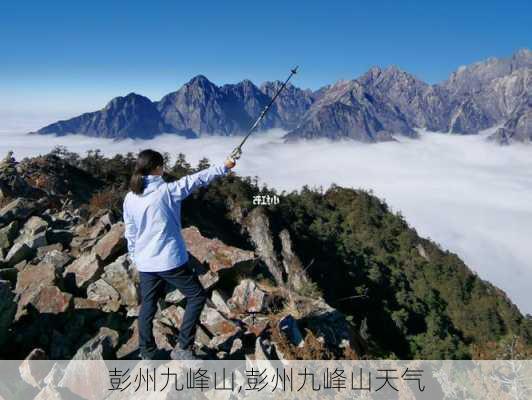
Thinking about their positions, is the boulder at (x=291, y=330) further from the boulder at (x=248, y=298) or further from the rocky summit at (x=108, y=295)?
the boulder at (x=248, y=298)

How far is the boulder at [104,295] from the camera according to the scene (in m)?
8.62

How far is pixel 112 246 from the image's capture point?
1002 cm

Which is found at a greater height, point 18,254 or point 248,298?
point 18,254

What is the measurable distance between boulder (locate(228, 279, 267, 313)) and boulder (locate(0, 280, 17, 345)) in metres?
3.83

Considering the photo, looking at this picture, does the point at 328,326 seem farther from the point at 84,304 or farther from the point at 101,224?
the point at 101,224

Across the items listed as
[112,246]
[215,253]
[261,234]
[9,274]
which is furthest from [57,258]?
[261,234]

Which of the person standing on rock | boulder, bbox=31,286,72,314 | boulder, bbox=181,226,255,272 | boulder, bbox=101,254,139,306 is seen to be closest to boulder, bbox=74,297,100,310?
boulder, bbox=31,286,72,314

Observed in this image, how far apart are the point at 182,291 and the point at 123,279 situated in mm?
3288

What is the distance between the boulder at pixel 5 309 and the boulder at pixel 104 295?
1.71 m

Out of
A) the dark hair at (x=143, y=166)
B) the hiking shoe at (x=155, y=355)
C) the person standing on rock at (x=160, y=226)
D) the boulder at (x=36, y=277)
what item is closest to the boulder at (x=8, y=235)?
the boulder at (x=36, y=277)

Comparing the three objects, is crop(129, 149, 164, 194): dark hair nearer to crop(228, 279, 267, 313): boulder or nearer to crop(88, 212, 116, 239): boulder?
crop(228, 279, 267, 313): boulder

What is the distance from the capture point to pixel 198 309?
6.23 meters

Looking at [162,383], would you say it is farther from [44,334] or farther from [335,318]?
[335,318]

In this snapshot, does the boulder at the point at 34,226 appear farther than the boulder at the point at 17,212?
No
